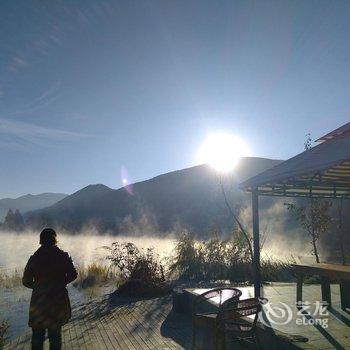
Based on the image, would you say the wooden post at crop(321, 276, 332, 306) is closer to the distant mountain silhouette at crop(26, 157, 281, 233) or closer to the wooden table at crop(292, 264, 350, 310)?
the wooden table at crop(292, 264, 350, 310)

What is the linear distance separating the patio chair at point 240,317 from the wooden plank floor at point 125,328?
1.89 m

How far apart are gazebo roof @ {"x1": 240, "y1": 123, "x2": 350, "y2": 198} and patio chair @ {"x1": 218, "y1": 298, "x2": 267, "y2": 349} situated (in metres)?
2.58

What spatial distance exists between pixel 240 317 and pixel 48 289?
236cm

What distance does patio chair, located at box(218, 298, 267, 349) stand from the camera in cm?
434

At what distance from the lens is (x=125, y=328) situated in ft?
25.2

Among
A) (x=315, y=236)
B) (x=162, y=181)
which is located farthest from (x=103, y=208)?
(x=315, y=236)

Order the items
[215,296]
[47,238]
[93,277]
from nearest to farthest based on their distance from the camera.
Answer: [47,238], [215,296], [93,277]

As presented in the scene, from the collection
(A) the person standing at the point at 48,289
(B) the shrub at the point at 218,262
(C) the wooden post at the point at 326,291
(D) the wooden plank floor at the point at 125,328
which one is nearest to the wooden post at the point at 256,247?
(C) the wooden post at the point at 326,291

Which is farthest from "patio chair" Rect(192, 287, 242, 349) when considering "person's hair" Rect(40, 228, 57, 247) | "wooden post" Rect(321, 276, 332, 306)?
"wooden post" Rect(321, 276, 332, 306)

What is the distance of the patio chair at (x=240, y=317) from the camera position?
4.34m

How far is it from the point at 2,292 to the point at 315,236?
38.5 ft

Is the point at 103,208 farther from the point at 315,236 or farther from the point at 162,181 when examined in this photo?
the point at 315,236

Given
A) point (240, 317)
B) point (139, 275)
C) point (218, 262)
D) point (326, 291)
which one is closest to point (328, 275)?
point (326, 291)

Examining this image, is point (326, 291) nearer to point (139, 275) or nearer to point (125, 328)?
point (125, 328)
